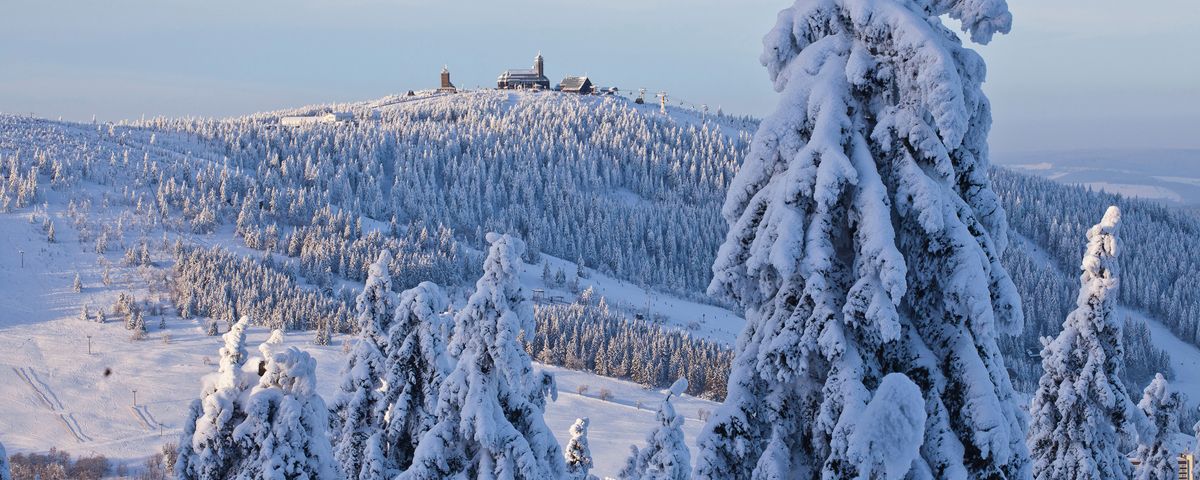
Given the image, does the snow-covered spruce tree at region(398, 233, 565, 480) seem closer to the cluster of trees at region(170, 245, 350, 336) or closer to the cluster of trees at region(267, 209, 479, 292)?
the cluster of trees at region(170, 245, 350, 336)

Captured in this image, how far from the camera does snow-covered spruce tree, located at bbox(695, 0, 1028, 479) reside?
10.4 m

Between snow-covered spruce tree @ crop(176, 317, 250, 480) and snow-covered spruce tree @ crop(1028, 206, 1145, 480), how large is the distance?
45.9 ft

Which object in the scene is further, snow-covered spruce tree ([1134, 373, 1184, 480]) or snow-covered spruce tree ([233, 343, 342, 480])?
snow-covered spruce tree ([1134, 373, 1184, 480])

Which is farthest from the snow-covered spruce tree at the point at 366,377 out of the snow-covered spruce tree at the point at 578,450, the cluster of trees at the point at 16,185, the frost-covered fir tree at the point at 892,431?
the cluster of trees at the point at 16,185

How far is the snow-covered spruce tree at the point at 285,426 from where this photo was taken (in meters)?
17.3

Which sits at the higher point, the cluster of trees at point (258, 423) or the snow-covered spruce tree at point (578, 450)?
the cluster of trees at point (258, 423)

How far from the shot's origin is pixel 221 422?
17.4 metres

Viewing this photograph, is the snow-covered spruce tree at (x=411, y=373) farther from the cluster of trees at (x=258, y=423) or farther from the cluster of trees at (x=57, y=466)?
the cluster of trees at (x=57, y=466)

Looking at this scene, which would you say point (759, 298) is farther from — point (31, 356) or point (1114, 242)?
point (31, 356)

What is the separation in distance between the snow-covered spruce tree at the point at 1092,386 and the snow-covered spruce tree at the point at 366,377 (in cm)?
1231

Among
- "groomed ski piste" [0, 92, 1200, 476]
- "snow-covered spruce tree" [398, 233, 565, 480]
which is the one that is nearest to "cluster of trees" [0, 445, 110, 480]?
"groomed ski piste" [0, 92, 1200, 476]

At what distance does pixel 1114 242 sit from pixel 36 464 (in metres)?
68.0

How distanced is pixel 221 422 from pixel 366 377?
20.4 ft

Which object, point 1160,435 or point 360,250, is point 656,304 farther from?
point 1160,435
